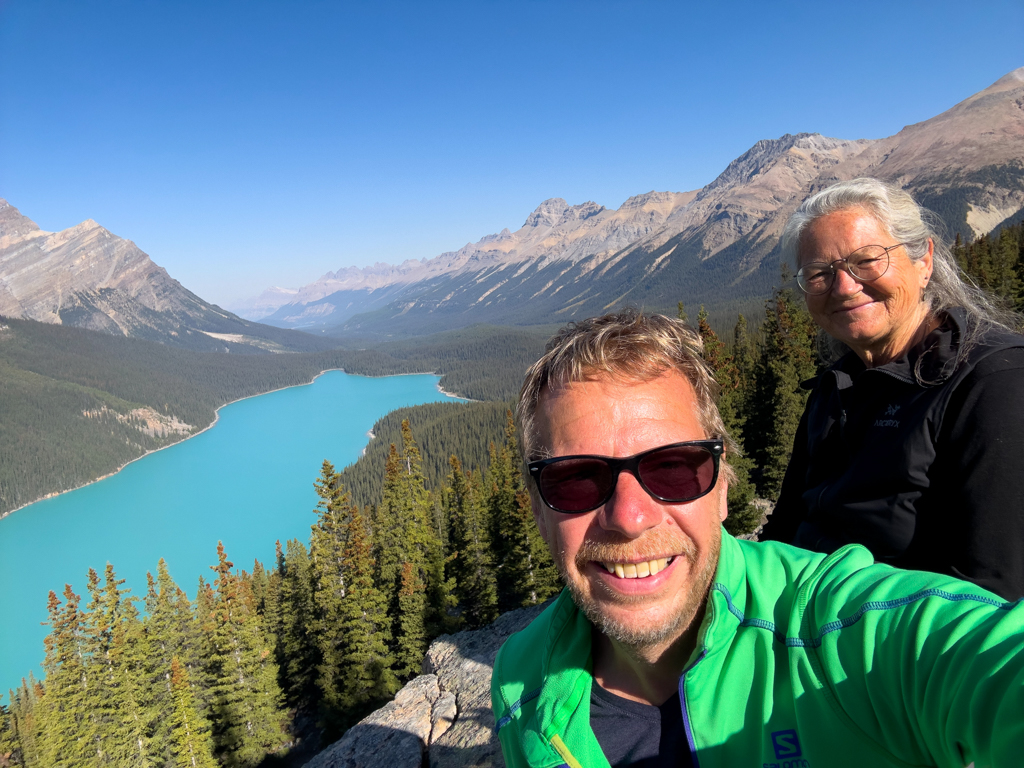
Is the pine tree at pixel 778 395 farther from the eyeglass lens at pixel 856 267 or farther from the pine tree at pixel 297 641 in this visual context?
the pine tree at pixel 297 641

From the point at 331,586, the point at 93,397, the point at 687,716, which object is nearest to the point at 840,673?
the point at 687,716

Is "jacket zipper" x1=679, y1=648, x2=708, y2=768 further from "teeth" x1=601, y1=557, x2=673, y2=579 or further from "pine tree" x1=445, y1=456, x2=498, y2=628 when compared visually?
"pine tree" x1=445, y1=456, x2=498, y2=628

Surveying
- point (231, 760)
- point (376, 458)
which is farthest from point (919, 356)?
point (376, 458)

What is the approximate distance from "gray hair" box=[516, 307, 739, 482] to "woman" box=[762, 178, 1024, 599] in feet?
1.95

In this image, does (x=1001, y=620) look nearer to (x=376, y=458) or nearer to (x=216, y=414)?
(x=376, y=458)

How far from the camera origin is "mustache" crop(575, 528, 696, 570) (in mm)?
1541

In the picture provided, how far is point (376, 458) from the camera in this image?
3219 inches

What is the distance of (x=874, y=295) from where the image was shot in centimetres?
209

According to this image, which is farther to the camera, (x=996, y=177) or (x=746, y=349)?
(x=996, y=177)

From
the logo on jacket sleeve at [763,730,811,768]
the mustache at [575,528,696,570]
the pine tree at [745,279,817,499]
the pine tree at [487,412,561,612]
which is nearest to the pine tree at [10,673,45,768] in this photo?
the pine tree at [487,412,561,612]

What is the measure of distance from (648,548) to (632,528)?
0.08 metres

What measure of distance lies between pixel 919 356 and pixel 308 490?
98711 millimetres

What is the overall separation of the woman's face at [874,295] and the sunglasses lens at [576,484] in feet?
4.41

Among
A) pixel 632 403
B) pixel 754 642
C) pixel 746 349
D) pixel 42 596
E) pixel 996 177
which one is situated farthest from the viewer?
pixel 996 177
